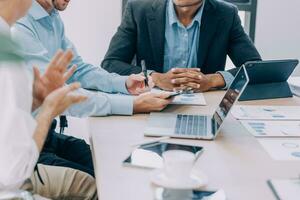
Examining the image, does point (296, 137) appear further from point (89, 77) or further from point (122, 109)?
point (89, 77)

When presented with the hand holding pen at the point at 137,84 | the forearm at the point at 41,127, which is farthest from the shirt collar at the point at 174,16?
the forearm at the point at 41,127

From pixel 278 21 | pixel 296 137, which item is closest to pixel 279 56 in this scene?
pixel 278 21

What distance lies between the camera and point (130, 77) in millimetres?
1819

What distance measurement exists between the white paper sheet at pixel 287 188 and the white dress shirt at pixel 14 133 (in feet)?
1.72

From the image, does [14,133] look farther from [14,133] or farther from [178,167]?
[178,167]

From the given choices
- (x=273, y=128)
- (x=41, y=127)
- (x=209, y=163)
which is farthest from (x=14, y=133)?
(x=273, y=128)

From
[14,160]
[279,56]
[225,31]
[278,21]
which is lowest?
[279,56]

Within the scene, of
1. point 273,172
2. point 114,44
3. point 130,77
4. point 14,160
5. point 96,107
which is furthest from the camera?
point 114,44

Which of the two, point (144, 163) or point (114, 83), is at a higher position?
point (144, 163)

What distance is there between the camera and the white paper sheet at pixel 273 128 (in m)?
1.31

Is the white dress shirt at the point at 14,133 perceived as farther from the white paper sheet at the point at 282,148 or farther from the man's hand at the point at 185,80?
the man's hand at the point at 185,80

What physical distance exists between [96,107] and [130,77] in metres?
0.38

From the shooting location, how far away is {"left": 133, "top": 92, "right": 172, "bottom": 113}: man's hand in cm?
152

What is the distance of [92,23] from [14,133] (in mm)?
2217
